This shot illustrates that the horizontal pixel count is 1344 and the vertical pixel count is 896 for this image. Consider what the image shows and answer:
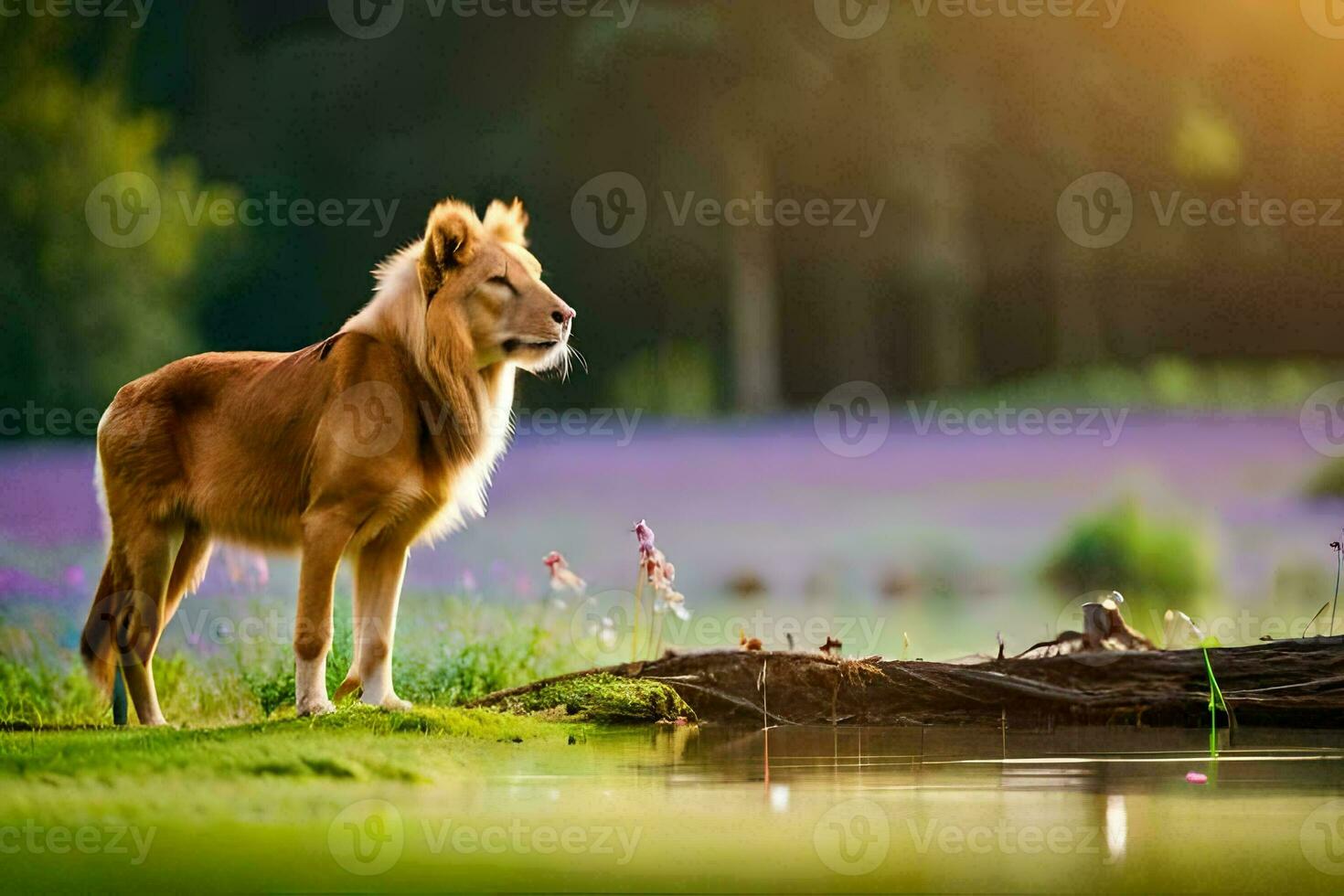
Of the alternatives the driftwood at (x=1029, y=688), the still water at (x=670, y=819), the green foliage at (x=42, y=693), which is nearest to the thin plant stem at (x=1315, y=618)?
A: the driftwood at (x=1029, y=688)

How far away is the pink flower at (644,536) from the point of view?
5.51 meters

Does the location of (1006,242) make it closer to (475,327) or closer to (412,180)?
(412,180)

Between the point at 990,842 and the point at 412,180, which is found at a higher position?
the point at 412,180

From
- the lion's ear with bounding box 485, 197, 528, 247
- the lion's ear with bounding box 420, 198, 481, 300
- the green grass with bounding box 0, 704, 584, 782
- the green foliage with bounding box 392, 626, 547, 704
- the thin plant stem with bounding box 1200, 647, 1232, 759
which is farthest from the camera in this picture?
the green foliage with bounding box 392, 626, 547, 704

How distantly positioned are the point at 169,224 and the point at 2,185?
78 cm

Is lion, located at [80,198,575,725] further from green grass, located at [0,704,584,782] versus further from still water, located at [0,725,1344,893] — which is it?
still water, located at [0,725,1344,893]

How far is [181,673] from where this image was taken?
6.30 metres

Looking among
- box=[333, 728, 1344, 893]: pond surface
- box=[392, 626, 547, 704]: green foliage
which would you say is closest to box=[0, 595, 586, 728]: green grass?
box=[392, 626, 547, 704]: green foliage

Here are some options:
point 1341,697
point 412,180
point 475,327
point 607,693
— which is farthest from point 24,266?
point 1341,697

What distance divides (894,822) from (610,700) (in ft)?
6.81

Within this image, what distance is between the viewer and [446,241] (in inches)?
185

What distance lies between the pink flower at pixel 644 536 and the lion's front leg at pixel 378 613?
999 mm

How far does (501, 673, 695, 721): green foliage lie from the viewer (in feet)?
17.4

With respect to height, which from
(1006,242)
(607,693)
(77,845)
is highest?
(1006,242)
